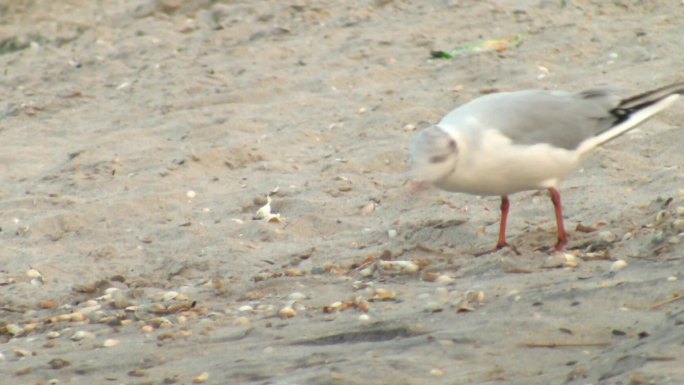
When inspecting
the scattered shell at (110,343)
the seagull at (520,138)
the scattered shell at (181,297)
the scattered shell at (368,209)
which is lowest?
the scattered shell at (368,209)

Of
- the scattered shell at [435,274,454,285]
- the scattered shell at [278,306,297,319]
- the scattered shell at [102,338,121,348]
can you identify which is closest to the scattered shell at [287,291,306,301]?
the scattered shell at [278,306,297,319]

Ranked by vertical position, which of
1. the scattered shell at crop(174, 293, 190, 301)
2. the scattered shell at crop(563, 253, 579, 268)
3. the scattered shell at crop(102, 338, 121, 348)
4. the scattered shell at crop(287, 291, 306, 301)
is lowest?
the scattered shell at crop(174, 293, 190, 301)

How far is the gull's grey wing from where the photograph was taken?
5.68m

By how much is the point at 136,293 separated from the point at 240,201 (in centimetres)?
147

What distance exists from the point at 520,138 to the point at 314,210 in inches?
65.5

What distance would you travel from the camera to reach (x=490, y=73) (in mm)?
8828

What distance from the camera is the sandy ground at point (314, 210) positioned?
14.8ft

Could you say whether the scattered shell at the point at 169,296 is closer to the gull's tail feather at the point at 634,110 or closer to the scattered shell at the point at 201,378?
the scattered shell at the point at 201,378

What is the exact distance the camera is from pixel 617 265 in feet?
16.8

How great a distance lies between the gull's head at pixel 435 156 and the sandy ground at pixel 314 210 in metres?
0.42

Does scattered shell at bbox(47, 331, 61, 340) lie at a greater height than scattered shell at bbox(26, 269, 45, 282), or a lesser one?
greater

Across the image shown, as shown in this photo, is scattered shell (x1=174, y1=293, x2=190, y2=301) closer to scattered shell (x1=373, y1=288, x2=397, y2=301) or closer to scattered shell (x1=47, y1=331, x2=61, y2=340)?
scattered shell (x1=47, y1=331, x2=61, y2=340)

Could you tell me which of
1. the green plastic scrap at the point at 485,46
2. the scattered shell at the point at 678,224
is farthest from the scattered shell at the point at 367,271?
the green plastic scrap at the point at 485,46

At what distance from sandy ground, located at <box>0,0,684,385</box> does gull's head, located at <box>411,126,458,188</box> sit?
42 cm
